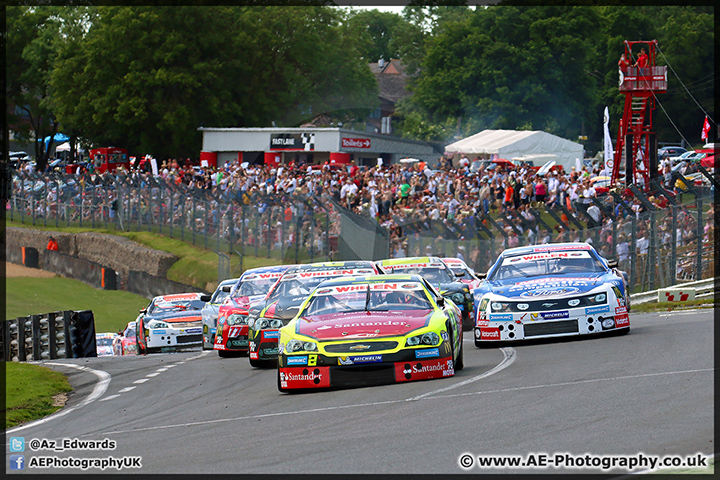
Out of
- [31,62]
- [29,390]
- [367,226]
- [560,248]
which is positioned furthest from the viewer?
[31,62]

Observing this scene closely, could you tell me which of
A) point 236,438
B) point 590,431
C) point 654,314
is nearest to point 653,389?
point 590,431

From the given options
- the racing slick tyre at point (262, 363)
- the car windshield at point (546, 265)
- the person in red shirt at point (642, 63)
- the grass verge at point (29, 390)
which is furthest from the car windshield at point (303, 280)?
the person in red shirt at point (642, 63)

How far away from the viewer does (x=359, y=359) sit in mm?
10891

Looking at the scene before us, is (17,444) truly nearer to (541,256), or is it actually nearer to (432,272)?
(541,256)

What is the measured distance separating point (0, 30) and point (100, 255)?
40.9 m

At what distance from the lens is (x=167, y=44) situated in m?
66.0

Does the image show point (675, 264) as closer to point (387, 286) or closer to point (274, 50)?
point (387, 286)

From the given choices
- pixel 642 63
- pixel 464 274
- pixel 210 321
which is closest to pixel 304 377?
pixel 464 274

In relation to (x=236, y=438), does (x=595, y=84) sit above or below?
above

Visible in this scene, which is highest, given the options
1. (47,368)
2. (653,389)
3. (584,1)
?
(584,1)

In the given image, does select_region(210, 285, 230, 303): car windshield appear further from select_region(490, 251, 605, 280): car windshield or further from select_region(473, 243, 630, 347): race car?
select_region(473, 243, 630, 347): race car

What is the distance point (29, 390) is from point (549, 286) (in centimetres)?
711

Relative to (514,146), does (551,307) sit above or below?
below

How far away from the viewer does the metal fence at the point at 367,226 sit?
2208 cm
